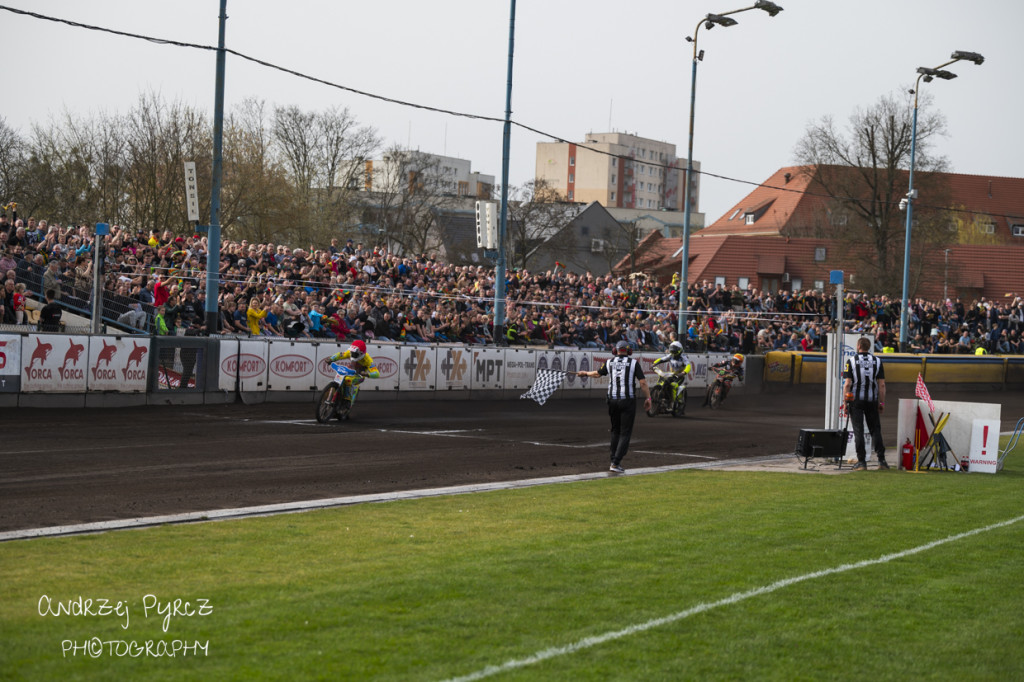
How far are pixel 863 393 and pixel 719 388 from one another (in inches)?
573

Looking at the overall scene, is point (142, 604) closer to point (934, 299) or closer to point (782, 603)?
point (782, 603)

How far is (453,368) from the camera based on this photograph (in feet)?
99.5

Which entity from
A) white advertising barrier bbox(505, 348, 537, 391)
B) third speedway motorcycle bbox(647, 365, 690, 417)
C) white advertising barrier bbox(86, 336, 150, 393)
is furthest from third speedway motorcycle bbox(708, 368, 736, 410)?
white advertising barrier bbox(86, 336, 150, 393)

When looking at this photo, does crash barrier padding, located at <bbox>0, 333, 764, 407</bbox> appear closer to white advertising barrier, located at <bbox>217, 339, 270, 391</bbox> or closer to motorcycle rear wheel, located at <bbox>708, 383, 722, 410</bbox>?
white advertising barrier, located at <bbox>217, 339, 270, 391</bbox>

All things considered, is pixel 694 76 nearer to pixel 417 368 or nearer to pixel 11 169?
pixel 417 368

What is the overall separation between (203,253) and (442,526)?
21.3 m

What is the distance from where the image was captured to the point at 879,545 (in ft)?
32.3

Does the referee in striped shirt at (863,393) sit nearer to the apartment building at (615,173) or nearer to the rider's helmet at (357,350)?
the rider's helmet at (357,350)

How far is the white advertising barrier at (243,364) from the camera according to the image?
24656 millimetres

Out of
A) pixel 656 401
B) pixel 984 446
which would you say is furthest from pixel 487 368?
pixel 984 446

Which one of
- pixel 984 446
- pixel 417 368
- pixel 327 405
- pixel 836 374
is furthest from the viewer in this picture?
pixel 417 368

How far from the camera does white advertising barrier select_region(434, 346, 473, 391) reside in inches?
1180

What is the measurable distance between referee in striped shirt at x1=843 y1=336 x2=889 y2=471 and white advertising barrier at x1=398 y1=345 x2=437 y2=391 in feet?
45.1

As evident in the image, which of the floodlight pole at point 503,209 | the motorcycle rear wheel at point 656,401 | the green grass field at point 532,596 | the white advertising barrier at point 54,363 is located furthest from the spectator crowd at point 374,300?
the green grass field at point 532,596
